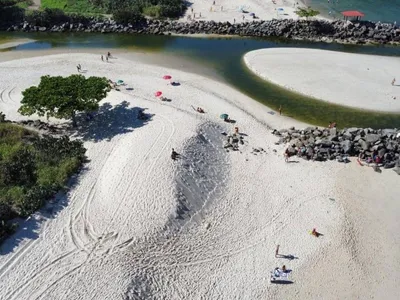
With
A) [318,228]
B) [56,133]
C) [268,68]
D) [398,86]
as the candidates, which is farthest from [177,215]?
[398,86]

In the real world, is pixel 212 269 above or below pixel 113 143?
below

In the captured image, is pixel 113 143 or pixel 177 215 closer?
pixel 177 215

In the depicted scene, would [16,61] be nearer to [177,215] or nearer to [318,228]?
[177,215]

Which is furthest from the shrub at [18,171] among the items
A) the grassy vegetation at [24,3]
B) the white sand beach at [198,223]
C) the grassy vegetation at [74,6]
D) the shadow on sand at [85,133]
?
the grassy vegetation at [24,3]

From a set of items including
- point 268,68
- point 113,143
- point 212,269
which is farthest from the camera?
point 268,68

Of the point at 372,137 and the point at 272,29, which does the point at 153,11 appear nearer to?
the point at 272,29

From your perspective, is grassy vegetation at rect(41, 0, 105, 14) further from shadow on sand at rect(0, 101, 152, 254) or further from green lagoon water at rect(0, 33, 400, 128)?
shadow on sand at rect(0, 101, 152, 254)

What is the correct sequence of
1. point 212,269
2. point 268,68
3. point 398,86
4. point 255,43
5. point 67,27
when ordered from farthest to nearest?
point 67,27, point 255,43, point 268,68, point 398,86, point 212,269

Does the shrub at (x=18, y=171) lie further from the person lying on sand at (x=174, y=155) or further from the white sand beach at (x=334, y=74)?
the white sand beach at (x=334, y=74)
